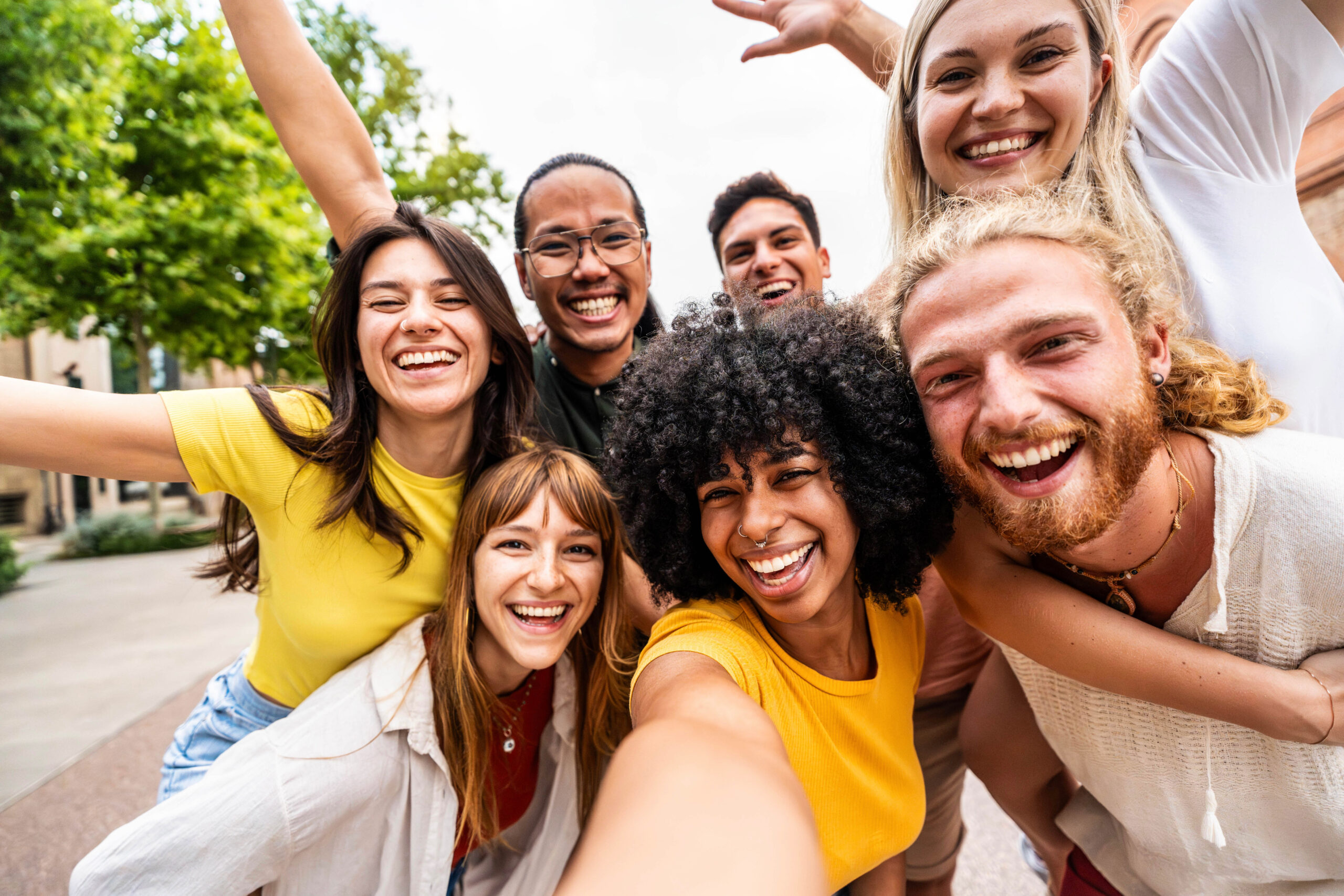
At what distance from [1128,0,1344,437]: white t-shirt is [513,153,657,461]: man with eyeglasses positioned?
218 cm

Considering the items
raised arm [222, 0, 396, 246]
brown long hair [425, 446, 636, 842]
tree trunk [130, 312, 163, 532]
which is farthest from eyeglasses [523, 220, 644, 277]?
tree trunk [130, 312, 163, 532]

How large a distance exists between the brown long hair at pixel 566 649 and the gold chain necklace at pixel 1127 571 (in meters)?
1.60

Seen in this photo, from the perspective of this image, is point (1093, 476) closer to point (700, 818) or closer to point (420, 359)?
point (700, 818)

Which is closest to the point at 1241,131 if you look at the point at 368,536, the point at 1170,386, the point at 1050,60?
the point at 1050,60

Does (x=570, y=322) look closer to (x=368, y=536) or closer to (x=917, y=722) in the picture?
(x=368, y=536)

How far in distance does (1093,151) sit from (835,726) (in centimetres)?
211

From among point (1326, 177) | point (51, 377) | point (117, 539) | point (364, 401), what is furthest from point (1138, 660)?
point (51, 377)

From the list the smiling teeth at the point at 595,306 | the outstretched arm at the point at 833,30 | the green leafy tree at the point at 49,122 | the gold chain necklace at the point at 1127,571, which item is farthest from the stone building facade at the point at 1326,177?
the green leafy tree at the point at 49,122

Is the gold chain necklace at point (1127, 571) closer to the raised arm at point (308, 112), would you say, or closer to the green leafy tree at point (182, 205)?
the raised arm at point (308, 112)

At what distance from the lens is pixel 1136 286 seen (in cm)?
184

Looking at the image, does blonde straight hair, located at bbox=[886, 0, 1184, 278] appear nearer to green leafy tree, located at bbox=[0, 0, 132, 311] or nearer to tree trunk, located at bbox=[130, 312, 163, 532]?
green leafy tree, located at bbox=[0, 0, 132, 311]

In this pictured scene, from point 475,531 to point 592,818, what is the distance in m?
1.55

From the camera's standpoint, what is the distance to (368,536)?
250 centimetres

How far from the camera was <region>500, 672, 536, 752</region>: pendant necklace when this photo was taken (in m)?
2.65
